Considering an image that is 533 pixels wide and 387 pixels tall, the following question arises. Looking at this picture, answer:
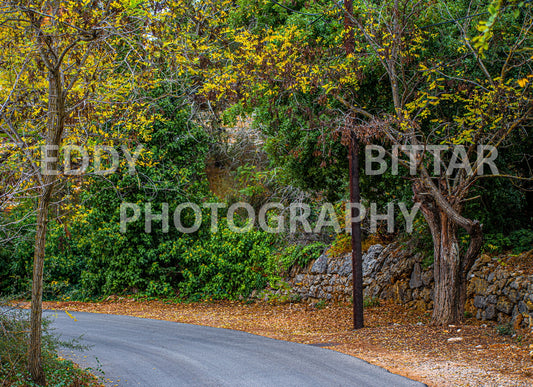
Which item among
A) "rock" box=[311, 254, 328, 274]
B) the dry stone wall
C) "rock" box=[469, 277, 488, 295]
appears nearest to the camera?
the dry stone wall

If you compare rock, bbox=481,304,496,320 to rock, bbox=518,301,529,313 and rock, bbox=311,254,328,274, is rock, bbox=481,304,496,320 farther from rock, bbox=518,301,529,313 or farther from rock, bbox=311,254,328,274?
rock, bbox=311,254,328,274

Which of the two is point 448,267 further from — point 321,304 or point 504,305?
point 321,304

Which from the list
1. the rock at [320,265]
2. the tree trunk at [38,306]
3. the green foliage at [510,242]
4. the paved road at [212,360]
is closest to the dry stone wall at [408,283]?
the rock at [320,265]

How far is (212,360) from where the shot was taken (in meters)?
8.98

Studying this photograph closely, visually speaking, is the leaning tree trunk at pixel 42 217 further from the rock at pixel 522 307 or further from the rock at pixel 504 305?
A: the rock at pixel 504 305

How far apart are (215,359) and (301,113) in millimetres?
7139

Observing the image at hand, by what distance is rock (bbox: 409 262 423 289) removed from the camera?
1393cm

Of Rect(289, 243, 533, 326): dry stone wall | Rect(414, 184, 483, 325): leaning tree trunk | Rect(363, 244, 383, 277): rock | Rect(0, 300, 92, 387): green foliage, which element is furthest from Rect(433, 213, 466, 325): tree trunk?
Rect(0, 300, 92, 387): green foliage

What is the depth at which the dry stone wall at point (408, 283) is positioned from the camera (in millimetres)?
10789

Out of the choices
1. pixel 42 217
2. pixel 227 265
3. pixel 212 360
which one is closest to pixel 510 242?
pixel 212 360

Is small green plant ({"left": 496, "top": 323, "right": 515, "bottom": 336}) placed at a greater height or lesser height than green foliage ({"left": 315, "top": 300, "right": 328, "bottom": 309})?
greater

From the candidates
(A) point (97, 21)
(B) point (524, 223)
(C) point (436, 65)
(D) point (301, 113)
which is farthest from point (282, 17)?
(A) point (97, 21)

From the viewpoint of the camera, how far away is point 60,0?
644 cm

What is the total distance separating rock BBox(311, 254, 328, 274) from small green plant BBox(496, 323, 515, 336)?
6954 millimetres
